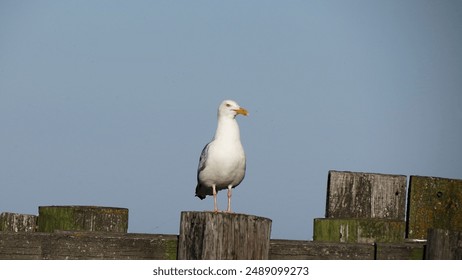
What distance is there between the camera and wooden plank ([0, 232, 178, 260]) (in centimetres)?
625

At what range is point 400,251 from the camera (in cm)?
707

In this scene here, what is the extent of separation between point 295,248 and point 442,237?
111 cm

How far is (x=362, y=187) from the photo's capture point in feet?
24.8

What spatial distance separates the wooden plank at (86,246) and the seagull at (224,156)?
189 inches

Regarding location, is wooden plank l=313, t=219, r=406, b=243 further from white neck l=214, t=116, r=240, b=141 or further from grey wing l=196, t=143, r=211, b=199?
grey wing l=196, t=143, r=211, b=199

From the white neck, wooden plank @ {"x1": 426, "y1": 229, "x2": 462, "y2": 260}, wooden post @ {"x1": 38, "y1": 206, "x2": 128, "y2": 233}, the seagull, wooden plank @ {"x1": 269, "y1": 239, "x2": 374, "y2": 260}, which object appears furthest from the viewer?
the white neck

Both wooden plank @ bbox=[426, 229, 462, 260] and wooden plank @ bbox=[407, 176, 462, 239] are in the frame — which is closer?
wooden plank @ bbox=[426, 229, 462, 260]

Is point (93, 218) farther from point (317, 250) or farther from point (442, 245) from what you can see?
point (442, 245)

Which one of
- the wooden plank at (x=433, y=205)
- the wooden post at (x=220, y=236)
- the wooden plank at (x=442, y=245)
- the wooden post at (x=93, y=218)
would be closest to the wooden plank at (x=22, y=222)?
the wooden post at (x=93, y=218)

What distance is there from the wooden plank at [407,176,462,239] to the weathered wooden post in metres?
0.09

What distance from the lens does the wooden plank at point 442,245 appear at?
6.98 metres

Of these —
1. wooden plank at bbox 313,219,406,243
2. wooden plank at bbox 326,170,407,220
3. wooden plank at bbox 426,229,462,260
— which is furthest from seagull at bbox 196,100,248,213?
wooden plank at bbox 426,229,462,260

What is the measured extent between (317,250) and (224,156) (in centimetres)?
456
